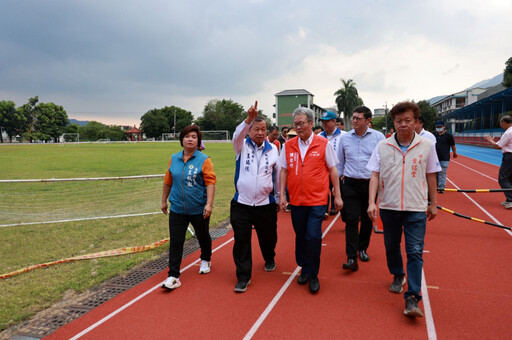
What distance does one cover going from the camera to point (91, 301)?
3633 mm

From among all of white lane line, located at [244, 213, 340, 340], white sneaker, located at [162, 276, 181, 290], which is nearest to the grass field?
white sneaker, located at [162, 276, 181, 290]

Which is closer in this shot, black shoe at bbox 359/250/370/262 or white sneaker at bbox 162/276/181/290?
white sneaker at bbox 162/276/181/290

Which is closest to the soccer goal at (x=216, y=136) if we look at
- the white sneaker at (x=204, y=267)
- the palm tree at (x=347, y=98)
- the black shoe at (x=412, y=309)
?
the palm tree at (x=347, y=98)

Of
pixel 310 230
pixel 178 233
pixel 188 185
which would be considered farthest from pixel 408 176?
pixel 178 233

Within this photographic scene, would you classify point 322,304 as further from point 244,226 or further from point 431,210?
point 431,210

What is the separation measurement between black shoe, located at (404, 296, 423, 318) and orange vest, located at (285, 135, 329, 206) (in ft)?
4.03

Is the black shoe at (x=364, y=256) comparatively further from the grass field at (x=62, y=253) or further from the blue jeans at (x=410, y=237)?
the grass field at (x=62, y=253)

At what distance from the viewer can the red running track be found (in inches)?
115

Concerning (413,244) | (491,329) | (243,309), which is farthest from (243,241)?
(491,329)

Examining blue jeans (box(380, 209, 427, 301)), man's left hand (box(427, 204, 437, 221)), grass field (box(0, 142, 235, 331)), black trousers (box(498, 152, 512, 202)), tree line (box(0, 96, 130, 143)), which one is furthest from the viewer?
tree line (box(0, 96, 130, 143))

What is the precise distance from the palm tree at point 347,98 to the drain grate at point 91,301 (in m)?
64.4

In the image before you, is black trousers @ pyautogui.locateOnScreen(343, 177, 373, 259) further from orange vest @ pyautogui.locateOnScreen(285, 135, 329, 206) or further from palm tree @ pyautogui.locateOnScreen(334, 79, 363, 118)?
palm tree @ pyautogui.locateOnScreen(334, 79, 363, 118)

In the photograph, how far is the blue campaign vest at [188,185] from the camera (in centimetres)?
393

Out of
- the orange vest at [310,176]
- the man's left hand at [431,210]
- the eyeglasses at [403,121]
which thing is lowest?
the man's left hand at [431,210]
